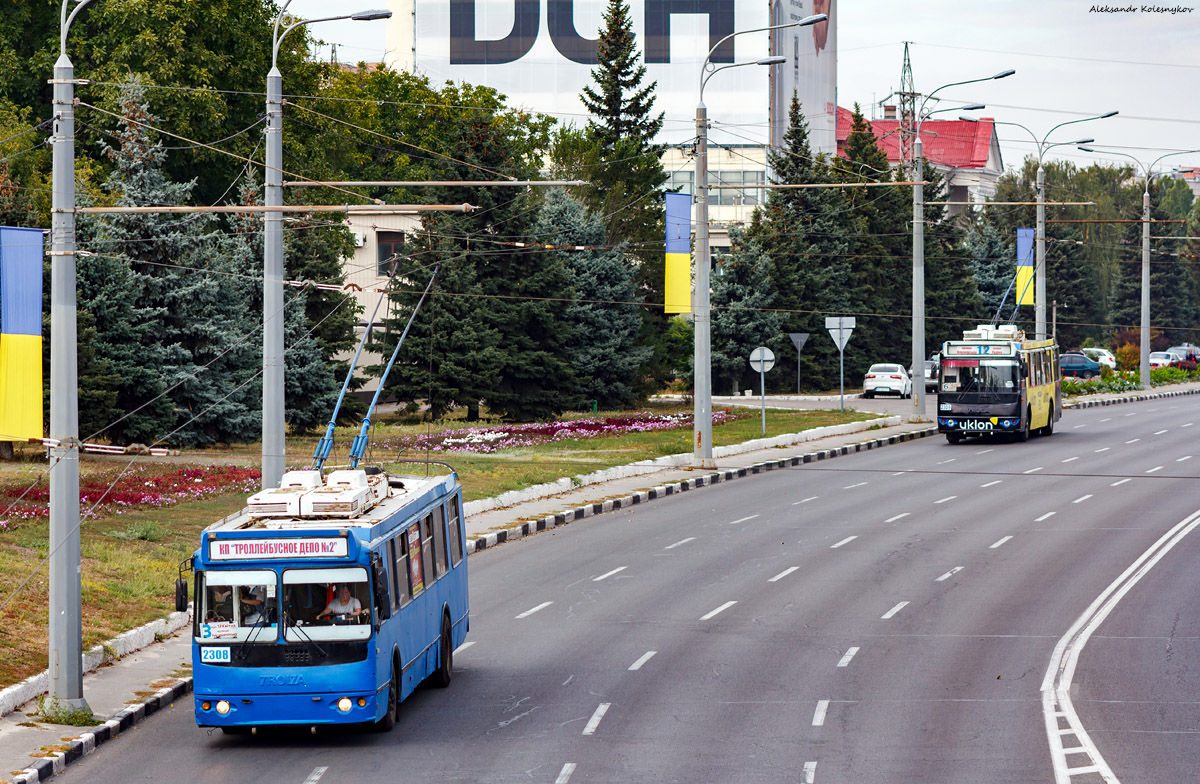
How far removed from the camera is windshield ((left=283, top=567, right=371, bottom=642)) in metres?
12.7

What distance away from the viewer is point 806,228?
73.5 m

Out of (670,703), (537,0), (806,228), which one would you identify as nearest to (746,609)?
(670,703)

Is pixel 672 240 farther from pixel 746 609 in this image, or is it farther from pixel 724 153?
pixel 724 153

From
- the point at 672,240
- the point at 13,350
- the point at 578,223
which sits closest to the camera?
the point at 13,350

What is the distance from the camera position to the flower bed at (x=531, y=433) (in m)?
40.6

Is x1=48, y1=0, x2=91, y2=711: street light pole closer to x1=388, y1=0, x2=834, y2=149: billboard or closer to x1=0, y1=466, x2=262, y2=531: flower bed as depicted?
x1=0, y1=466, x2=262, y2=531: flower bed

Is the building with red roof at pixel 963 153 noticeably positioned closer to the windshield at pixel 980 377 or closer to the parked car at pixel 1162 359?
the parked car at pixel 1162 359

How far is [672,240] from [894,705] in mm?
23388

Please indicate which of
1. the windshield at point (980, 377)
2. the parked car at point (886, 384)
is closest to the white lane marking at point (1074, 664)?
the windshield at point (980, 377)

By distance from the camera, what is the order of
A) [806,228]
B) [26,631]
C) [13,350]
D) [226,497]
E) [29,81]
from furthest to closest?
1. [806,228]
2. [29,81]
3. [226,497]
4. [26,631]
5. [13,350]

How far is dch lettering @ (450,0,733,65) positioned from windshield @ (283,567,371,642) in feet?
305

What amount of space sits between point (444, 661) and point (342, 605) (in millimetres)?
3036

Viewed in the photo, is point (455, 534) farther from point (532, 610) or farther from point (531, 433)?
point (531, 433)

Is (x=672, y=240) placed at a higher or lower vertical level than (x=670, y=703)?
higher
